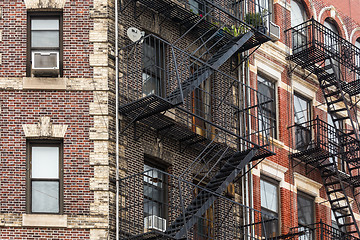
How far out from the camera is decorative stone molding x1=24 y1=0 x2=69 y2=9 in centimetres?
2650

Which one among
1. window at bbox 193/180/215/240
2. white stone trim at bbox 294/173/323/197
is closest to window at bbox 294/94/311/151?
white stone trim at bbox 294/173/323/197

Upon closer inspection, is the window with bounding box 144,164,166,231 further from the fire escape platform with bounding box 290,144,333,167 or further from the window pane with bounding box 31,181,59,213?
the fire escape platform with bounding box 290,144,333,167

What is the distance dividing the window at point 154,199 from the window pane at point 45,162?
7.84ft

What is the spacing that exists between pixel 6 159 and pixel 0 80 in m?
2.08

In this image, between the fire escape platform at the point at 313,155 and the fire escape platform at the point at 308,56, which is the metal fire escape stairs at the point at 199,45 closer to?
the fire escape platform at the point at 308,56

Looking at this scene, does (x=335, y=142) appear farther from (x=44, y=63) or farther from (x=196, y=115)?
(x=44, y=63)

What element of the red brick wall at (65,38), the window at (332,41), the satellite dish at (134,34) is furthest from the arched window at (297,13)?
the red brick wall at (65,38)

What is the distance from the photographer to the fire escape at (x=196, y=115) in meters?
26.0

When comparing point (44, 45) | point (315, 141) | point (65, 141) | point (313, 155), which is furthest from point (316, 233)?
point (44, 45)

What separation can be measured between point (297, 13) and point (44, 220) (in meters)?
14.1

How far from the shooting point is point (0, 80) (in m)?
25.7

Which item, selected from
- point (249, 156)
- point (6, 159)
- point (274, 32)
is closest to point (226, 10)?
point (274, 32)

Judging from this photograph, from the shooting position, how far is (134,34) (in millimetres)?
27359

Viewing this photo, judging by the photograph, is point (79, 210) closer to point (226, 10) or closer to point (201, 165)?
point (201, 165)
